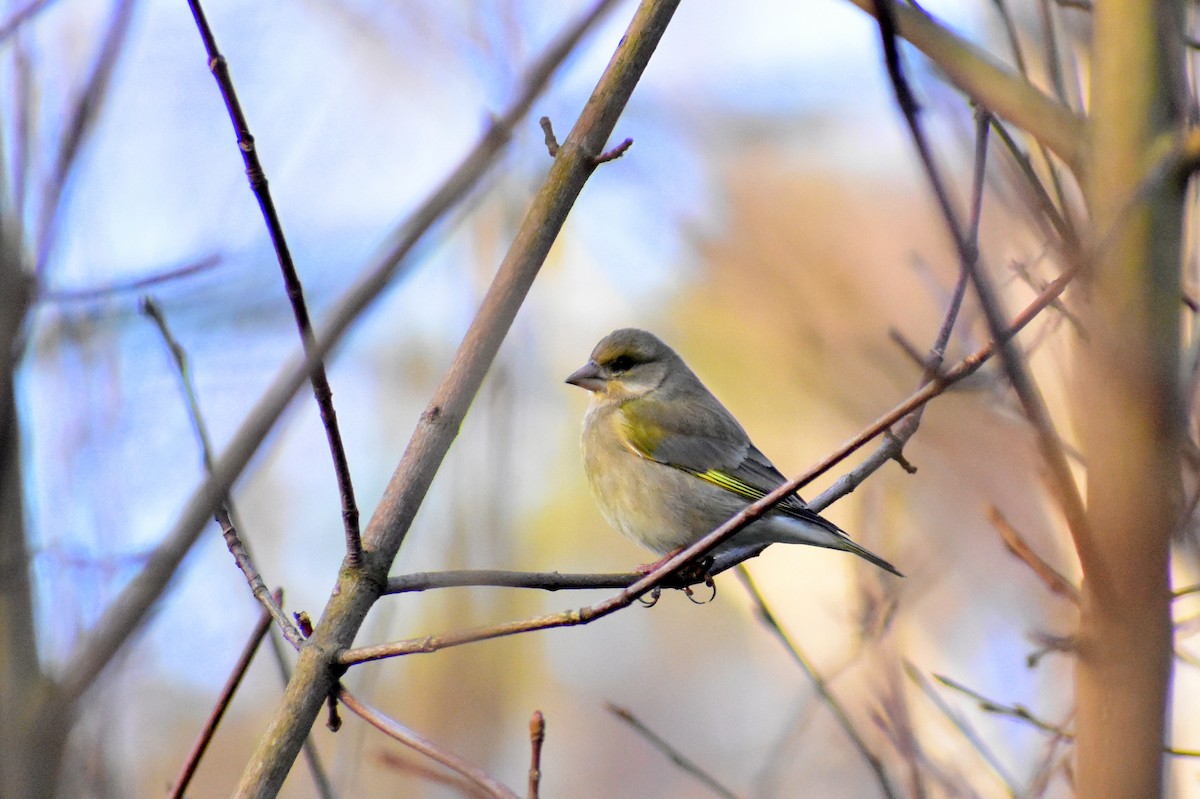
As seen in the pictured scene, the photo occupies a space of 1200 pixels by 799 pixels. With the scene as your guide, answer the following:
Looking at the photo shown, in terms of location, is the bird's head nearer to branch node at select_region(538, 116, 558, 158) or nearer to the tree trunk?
branch node at select_region(538, 116, 558, 158)

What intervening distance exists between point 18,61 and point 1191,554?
8.79 ft

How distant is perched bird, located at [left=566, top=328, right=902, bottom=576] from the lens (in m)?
4.41

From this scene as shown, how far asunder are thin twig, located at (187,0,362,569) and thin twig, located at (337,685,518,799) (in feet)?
0.96

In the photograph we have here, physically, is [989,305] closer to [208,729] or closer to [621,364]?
[208,729]

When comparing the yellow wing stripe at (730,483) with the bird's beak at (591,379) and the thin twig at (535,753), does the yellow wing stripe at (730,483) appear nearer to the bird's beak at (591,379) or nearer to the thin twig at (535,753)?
the bird's beak at (591,379)

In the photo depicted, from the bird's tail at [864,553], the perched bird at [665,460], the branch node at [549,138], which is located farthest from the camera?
the perched bird at [665,460]

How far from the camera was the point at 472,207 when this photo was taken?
217cm

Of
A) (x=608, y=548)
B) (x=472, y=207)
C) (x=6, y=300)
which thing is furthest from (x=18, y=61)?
(x=608, y=548)

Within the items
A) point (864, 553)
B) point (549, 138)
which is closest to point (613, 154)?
point (549, 138)

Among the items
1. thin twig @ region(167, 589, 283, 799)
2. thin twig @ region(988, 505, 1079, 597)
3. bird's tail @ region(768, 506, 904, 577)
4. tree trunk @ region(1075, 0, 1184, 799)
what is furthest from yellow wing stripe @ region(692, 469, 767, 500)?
tree trunk @ region(1075, 0, 1184, 799)

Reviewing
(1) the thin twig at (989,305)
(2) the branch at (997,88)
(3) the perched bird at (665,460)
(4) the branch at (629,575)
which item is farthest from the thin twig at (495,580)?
(3) the perched bird at (665,460)

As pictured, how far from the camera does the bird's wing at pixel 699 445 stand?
4.72 m

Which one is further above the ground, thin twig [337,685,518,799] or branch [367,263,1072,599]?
branch [367,263,1072,599]

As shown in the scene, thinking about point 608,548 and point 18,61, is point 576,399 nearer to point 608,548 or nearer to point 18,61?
point 608,548
